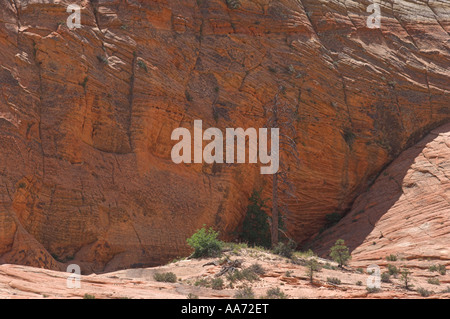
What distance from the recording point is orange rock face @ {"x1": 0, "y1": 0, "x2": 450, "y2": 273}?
21.9m

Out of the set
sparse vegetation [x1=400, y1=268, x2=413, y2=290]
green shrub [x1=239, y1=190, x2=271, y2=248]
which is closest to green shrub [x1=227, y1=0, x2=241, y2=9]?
green shrub [x1=239, y1=190, x2=271, y2=248]

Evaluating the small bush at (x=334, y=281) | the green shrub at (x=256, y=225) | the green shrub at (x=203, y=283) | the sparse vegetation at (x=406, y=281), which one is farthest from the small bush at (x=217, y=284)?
the green shrub at (x=256, y=225)

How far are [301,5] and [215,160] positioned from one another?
1302 cm

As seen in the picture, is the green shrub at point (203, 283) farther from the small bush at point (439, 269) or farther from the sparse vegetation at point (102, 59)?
the sparse vegetation at point (102, 59)

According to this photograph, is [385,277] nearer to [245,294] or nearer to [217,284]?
[217,284]

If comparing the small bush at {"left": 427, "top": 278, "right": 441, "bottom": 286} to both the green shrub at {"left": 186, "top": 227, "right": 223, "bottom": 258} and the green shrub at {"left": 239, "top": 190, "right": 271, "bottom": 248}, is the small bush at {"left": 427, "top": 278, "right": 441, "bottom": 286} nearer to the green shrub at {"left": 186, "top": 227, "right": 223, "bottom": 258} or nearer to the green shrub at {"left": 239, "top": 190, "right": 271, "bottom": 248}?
the green shrub at {"left": 186, "top": 227, "right": 223, "bottom": 258}

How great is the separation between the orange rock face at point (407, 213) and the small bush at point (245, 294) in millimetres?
9936

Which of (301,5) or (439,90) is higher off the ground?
(301,5)

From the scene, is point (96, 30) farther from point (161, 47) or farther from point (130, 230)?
point (130, 230)

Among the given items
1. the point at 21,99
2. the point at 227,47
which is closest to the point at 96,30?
the point at 21,99

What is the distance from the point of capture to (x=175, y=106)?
26266 mm

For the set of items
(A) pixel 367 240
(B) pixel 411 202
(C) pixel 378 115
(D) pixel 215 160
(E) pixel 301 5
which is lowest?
(A) pixel 367 240

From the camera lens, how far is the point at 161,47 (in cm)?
2748

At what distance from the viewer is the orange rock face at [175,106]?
21906mm
